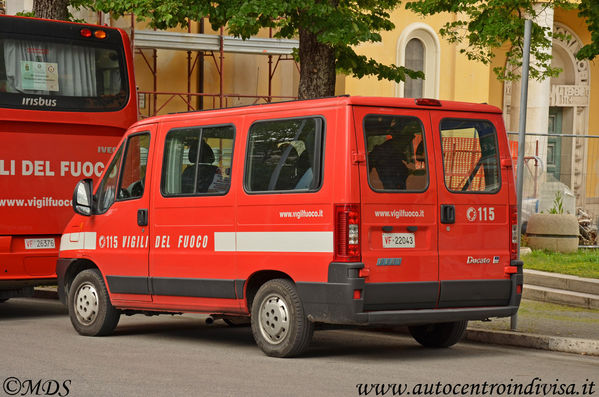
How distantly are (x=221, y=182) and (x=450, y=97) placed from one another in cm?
2216

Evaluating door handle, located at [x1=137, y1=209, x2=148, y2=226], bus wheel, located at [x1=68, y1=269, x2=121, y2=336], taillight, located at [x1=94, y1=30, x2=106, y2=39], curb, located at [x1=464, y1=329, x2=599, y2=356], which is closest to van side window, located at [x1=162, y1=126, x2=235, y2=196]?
door handle, located at [x1=137, y1=209, x2=148, y2=226]

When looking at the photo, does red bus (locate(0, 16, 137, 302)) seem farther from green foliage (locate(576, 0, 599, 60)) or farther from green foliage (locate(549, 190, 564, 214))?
green foliage (locate(549, 190, 564, 214))

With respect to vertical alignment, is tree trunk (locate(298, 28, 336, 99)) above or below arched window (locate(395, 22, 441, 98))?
below

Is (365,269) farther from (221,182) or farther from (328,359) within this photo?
(221,182)

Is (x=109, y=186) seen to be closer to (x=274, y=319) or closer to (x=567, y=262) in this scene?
(x=274, y=319)

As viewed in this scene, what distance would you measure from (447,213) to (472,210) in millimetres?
314

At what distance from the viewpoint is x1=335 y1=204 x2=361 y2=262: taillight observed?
31.9ft

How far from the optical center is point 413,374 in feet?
30.9

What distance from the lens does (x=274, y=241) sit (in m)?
10.3

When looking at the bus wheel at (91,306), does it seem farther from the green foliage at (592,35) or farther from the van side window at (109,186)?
the green foliage at (592,35)

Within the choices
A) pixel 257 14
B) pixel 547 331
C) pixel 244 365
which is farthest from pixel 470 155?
pixel 257 14

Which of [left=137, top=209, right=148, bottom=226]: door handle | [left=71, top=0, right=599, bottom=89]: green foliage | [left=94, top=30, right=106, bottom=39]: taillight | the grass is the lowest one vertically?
the grass

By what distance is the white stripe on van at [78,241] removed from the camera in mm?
12383

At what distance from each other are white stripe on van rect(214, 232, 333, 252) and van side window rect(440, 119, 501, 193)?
1.36m
